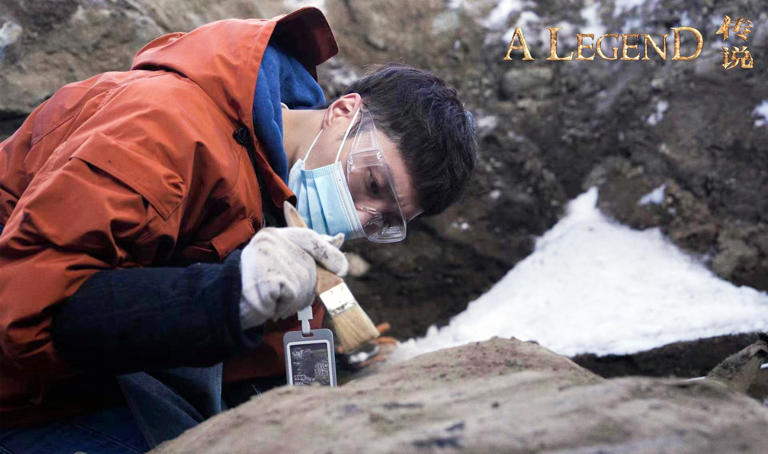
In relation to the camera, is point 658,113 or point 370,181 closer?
point 370,181

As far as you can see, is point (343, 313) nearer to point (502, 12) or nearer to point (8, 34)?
point (8, 34)

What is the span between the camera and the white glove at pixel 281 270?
1.39m

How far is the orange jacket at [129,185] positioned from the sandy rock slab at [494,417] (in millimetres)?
398

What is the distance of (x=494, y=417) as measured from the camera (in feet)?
3.57

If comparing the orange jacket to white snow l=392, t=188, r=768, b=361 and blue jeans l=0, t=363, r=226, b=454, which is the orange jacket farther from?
white snow l=392, t=188, r=768, b=361

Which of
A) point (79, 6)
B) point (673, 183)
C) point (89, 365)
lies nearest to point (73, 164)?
point (89, 365)

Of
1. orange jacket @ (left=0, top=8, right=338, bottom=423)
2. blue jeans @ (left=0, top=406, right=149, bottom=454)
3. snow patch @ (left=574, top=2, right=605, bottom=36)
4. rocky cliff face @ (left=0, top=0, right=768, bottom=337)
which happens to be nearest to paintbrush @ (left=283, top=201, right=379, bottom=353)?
orange jacket @ (left=0, top=8, right=338, bottom=423)

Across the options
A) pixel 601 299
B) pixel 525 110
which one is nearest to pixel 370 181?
pixel 601 299

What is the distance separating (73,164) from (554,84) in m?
3.42

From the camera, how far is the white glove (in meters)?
1.39

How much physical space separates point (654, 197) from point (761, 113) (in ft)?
2.31

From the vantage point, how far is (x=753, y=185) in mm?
A: 3658

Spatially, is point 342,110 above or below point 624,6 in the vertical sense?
below

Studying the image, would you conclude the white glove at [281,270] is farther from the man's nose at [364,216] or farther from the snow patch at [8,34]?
the snow patch at [8,34]
